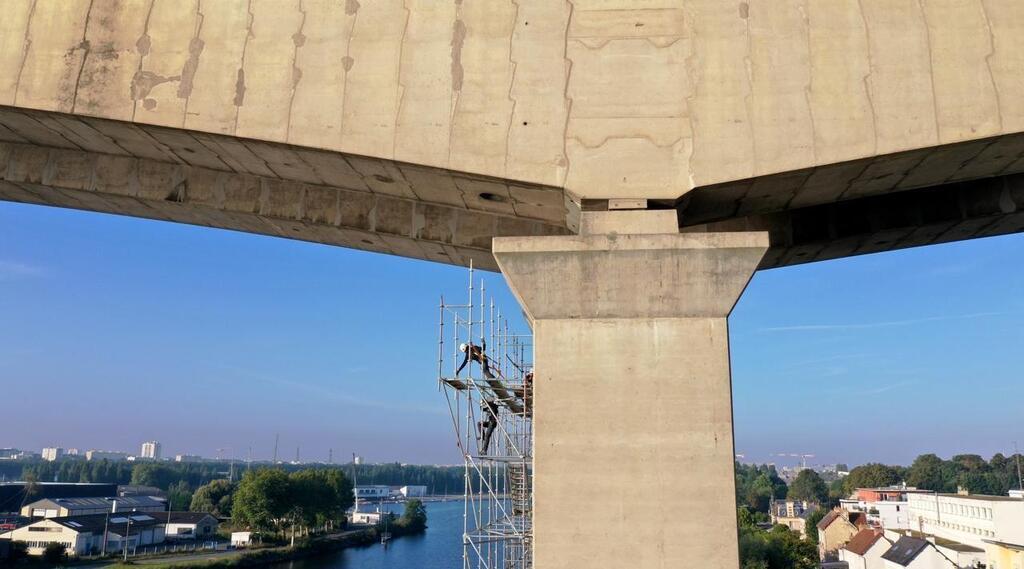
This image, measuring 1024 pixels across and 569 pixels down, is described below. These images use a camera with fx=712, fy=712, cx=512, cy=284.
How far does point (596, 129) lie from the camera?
34.7 ft

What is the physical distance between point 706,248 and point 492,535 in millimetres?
9513

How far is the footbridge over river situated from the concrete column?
30 mm

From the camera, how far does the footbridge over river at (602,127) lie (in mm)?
9680

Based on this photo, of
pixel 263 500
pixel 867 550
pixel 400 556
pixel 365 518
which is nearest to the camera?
pixel 867 550

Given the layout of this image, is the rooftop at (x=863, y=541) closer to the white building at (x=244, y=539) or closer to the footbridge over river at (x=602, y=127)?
the footbridge over river at (x=602, y=127)

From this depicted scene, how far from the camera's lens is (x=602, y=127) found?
10578 mm

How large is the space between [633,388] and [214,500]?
385ft

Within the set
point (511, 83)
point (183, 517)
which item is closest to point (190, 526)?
point (183, 517)

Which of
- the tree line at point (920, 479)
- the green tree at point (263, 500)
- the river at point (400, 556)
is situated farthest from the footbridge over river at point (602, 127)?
the tree line at point (920, 479)

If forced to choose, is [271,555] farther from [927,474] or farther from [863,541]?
[927,474]

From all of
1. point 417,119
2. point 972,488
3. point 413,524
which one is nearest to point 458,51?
point 417,119

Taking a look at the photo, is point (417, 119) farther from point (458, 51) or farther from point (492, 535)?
point (492, 535)

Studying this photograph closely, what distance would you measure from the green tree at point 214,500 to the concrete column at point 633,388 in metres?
110

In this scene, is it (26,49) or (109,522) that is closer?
(26,49)
